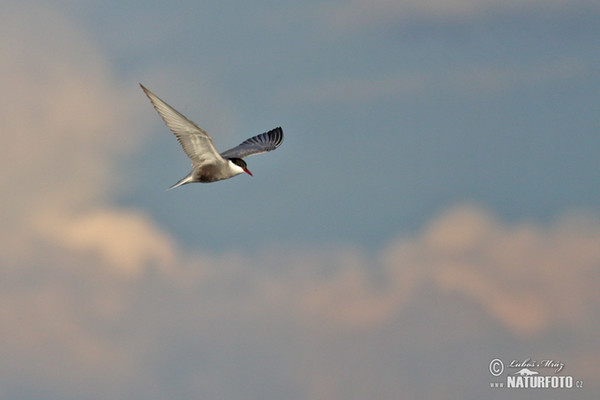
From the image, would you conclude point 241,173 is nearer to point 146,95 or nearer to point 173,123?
point 173,123

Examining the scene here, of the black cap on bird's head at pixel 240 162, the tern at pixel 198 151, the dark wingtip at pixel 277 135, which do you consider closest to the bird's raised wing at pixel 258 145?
the dark wingtip at pixel 277 135

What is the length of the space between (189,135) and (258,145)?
21.2 ft

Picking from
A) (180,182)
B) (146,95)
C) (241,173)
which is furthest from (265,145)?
(146,95)

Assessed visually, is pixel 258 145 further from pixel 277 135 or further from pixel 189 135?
pixel 189 135

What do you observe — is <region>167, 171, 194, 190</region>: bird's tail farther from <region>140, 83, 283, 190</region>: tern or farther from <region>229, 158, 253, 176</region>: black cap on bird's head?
<region>229, 158, 253, 176</region>: black cap on bird's head

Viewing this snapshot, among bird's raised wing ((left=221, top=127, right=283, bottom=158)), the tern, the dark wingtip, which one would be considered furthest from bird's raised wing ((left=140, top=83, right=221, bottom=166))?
the dark wingtip

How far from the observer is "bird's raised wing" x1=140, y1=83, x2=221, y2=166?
93.2 ft

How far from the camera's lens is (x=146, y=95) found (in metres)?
27.2

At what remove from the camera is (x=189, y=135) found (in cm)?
2975

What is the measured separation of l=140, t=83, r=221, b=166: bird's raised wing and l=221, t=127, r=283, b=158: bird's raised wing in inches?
152

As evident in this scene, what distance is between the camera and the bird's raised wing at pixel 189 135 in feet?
93.2

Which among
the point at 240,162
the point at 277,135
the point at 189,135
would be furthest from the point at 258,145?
the point at 189,135

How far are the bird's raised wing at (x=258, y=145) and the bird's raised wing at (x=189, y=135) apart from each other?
152 inches

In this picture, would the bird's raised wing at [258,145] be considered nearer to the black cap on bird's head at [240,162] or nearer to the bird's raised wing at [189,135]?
the black cap on bird's head at [240,162]
